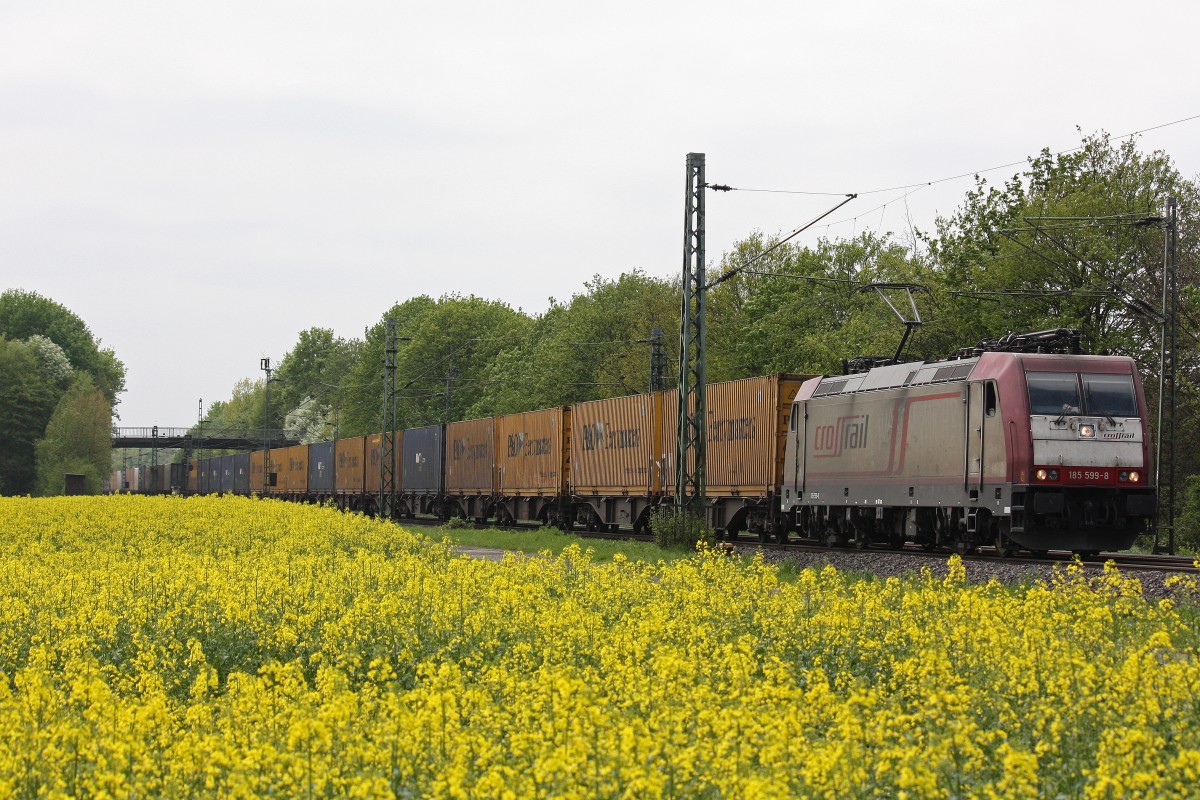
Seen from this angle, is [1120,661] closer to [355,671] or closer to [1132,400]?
[355,671]

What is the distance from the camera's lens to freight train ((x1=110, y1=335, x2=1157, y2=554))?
21.6m

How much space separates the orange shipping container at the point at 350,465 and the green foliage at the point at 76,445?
107 feet

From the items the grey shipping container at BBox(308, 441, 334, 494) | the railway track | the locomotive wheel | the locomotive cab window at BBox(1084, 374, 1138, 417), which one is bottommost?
the railway track

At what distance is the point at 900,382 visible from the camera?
998 inches

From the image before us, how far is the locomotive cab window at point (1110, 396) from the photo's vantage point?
72.3 ft

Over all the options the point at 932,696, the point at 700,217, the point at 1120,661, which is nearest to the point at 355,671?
the point at 932,696

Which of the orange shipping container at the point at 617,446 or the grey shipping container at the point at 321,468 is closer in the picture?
the orange shipping container at the point at 617,446

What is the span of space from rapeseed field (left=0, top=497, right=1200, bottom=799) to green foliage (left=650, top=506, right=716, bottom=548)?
9.23 meters

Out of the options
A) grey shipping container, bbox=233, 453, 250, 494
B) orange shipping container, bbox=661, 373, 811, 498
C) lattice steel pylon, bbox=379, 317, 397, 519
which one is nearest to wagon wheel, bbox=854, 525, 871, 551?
orange shipping container, bbox=661, 373, 811, 498

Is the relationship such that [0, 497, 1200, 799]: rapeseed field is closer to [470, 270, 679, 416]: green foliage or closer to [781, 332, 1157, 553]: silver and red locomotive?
[781, 332, 1157, 553]: silver and red locomotive

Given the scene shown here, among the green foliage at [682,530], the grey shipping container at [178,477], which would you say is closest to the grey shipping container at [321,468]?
the grey shipping container at [178,477]

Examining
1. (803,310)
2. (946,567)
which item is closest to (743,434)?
(946,567)

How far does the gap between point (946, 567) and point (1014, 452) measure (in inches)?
84.9

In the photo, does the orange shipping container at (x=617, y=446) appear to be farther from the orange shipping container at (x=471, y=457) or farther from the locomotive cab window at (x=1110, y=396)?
the locomotive cab window at (x=1110, y=396)
